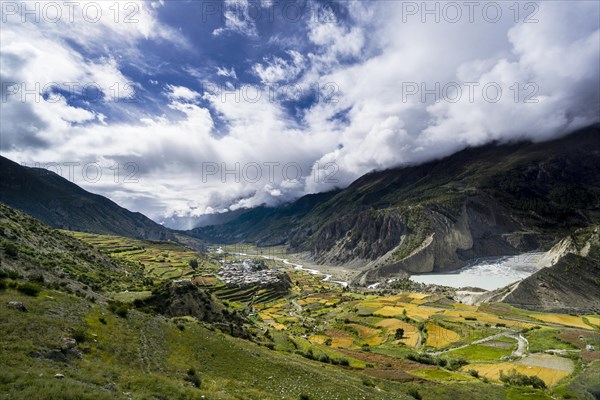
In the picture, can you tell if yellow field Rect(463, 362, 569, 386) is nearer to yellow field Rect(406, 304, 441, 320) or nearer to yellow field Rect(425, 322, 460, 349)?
yellow field Rect(425, 322, 460, 349)

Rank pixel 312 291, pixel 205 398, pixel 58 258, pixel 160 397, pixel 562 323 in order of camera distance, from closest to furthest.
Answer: pixel 160 397
pixel 205 398
pixel 58 258
pixel 562 323
pixel 312 291

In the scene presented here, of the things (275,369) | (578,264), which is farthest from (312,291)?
(275,369)

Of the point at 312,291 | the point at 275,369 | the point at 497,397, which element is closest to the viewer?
the point at 275,369

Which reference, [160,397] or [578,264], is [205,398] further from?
[578,264]

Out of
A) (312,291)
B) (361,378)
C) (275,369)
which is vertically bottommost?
(312,291)

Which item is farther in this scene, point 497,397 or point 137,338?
point 497,397

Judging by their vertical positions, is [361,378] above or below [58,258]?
below

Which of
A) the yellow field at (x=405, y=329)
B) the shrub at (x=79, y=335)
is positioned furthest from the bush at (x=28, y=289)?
the yellow field at (x=405, y=329)

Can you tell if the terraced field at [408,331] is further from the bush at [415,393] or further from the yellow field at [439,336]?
the bush at [415,393]
